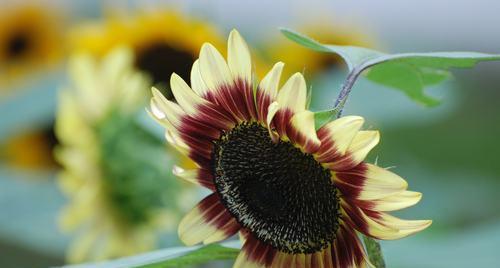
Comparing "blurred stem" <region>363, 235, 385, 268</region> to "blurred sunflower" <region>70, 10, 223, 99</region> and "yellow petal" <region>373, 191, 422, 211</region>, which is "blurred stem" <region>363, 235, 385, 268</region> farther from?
"blurred sunflower" <region>70, 10, 223, 99</region>

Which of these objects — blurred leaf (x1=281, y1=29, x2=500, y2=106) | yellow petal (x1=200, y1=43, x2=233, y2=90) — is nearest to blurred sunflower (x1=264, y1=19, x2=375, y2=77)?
blurred leaf (x1=281, y1=29, x2=500, y2=106)

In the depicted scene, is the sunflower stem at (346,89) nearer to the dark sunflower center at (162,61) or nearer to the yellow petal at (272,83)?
the yellow petal at (272,83)

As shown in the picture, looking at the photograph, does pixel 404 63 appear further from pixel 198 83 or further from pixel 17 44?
pixel 17 44

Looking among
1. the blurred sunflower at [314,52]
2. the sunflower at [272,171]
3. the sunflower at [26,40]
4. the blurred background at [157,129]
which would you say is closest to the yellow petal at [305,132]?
the sunflower at [272,171]

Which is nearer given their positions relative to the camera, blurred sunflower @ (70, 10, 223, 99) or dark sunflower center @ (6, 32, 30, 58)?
blurred sunflower @ (70, 10, 223, 99)

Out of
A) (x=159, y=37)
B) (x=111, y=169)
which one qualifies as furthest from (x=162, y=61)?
(x=111, y=169)

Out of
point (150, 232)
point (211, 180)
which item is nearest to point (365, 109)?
point (150, 232)
